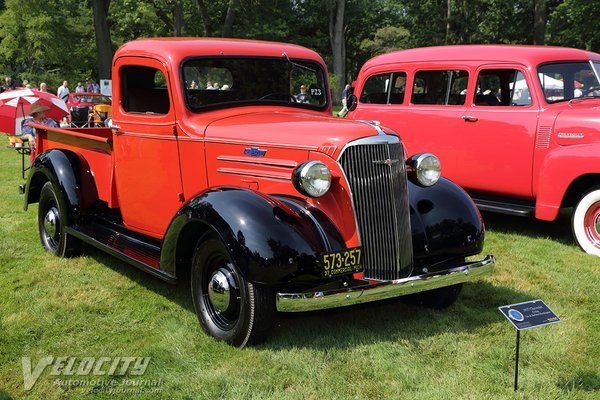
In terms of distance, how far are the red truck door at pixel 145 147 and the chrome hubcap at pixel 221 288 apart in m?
1.12

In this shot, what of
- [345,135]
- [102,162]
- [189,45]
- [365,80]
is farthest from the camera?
[365,80]

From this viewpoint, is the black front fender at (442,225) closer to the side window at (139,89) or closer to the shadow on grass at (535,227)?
the side window at (139,89)

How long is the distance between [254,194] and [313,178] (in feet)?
1.30

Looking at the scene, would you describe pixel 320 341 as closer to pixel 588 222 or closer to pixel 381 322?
pixel 381 322

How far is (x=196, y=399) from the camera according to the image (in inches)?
126

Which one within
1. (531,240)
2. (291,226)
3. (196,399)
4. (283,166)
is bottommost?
(531,240)

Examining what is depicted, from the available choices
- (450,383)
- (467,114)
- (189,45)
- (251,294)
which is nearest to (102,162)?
(189,45)

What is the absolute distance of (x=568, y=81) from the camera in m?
6.95

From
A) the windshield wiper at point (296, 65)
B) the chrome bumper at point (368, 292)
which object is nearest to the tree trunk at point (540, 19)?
the windshield wiper at point (296, 65)

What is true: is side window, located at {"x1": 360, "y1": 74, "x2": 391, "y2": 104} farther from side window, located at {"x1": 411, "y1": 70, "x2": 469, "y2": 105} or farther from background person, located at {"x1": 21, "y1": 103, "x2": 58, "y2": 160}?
background person, located at {"x1": 21, "y1": 103, "x2": 58, "y2": 160}

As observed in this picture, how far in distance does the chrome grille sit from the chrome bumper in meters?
0.20

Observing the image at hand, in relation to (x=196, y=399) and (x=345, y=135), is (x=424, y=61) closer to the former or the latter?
(x=345, y=135)

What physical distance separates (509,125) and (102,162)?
15.3ft

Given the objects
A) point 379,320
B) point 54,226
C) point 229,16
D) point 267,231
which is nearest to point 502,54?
point 379,320
